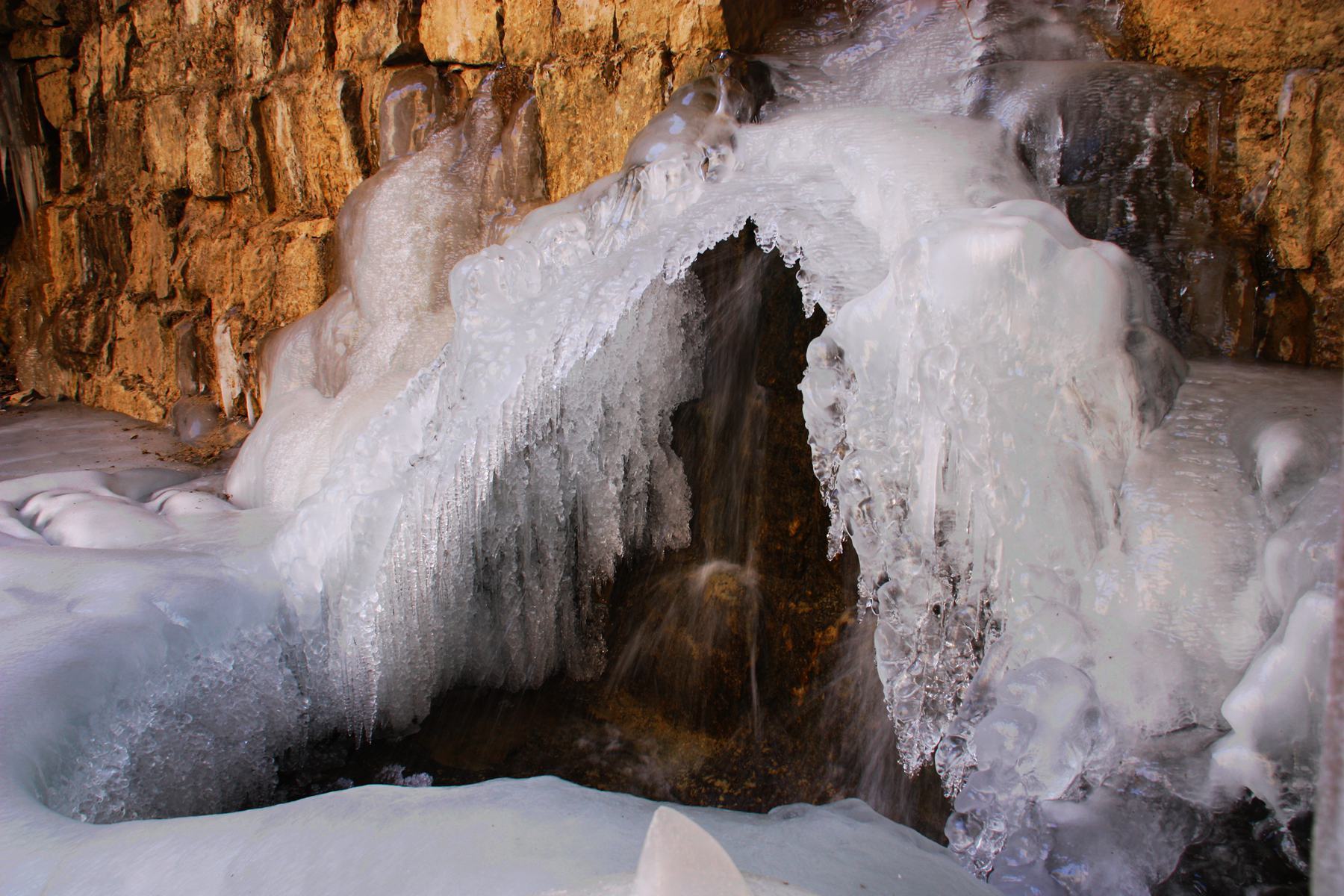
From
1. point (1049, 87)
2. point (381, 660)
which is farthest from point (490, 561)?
point (1049, 87)

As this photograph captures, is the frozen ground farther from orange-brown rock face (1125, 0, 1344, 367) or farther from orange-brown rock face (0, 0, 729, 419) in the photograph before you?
orange-brown rock face (1125, 0, 1344, 367)

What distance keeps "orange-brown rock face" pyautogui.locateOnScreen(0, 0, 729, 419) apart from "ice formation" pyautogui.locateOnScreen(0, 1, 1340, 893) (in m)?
0.43

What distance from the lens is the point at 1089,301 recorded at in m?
2.12

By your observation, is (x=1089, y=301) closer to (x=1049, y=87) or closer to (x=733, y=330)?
(x=1049, y=87)

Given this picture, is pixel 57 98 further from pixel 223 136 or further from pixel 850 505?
pixel 850 505

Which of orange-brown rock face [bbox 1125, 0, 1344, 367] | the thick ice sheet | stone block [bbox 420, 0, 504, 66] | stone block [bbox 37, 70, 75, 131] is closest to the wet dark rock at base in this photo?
the thick ice sheet

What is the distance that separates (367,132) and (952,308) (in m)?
3.74

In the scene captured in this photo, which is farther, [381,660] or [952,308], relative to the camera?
[381,660]

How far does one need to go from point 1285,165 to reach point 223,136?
5.17 m

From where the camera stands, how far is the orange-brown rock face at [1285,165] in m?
2.59

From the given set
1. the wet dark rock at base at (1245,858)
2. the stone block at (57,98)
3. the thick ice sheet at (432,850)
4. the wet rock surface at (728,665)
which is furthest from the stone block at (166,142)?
the wet dark rock at base at (1245,858)

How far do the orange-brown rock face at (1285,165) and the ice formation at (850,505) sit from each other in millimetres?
130

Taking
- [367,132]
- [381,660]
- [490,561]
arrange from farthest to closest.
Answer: [367,132] < [490,561] < [381,660]

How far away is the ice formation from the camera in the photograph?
6.14 ft
